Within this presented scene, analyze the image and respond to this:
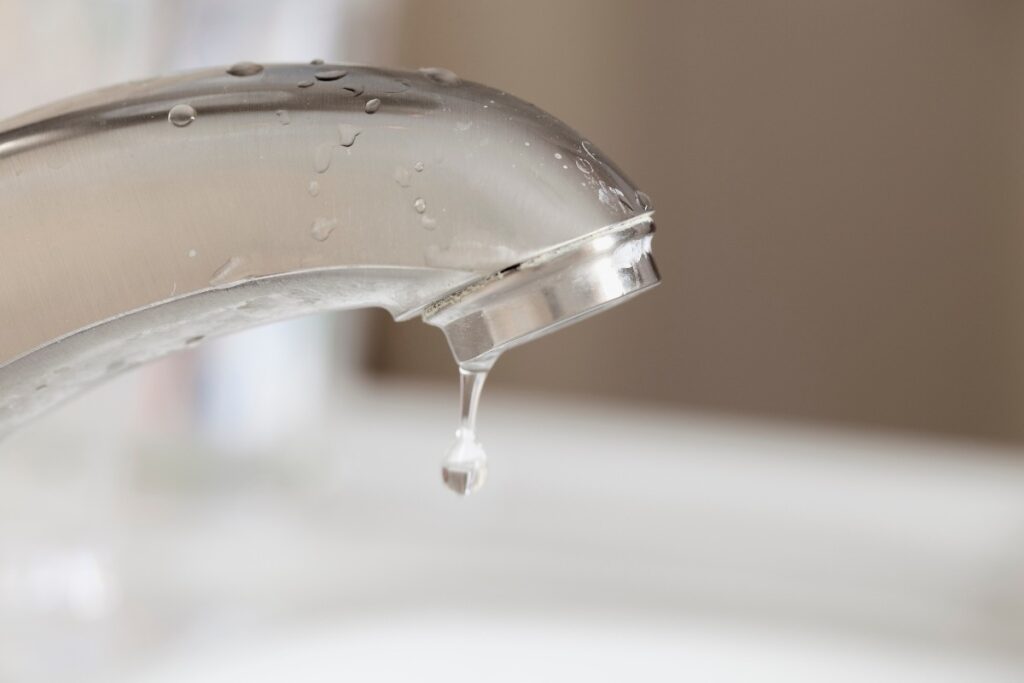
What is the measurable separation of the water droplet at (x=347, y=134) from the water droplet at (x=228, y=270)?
0.02 m

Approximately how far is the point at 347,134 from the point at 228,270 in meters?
0.03

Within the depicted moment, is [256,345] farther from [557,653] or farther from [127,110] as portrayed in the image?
[127,110]

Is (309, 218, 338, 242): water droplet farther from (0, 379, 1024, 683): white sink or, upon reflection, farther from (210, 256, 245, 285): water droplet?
(0, 379, 1024, 683): white sink

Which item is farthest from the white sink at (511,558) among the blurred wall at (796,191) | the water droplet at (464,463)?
the blurred wall at (796,191)

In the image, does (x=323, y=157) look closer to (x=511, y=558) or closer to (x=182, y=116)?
(x=182, y=116)

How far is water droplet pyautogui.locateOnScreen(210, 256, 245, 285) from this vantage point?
18 cm

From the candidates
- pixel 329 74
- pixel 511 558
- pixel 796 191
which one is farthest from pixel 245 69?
pixel 796 191

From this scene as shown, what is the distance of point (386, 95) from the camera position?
0.19 meters

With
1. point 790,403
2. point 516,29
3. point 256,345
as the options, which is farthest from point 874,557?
point 516,29

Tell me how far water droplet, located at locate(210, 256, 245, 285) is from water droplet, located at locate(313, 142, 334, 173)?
0.02m

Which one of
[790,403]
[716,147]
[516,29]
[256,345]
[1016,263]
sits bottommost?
[256,345]

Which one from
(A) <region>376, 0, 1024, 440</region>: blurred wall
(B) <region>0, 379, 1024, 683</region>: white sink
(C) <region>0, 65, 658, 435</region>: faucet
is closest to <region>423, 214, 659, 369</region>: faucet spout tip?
(C) <region>0, 65, 658, 435</region>: faucet

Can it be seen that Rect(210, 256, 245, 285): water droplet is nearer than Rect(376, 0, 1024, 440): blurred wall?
Yes

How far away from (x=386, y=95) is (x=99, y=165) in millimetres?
45
